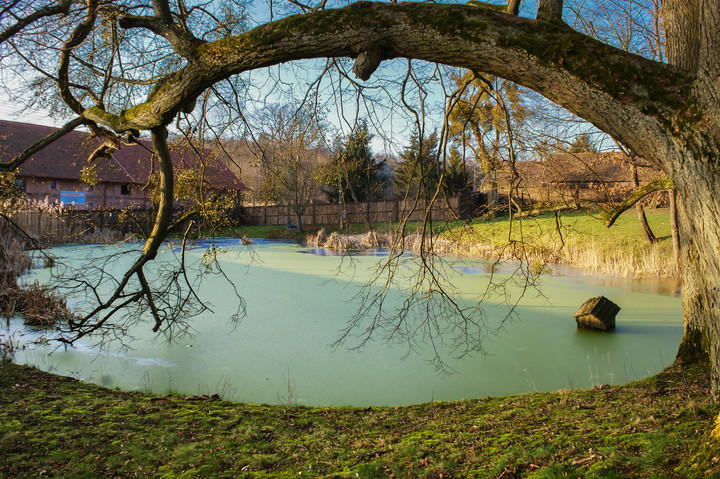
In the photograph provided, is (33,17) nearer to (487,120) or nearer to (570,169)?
(487,120)

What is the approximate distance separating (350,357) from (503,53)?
155 inches

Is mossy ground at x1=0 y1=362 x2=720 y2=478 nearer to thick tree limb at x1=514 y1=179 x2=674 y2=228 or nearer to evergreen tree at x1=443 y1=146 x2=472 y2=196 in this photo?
thick tree limb at x1=514 y1=179 x2=674 y2=228

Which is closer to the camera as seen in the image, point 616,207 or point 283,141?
point 616,207

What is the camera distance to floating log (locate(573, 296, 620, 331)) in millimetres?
6137

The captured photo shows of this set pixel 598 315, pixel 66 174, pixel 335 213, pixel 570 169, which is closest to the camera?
pixel 598 315

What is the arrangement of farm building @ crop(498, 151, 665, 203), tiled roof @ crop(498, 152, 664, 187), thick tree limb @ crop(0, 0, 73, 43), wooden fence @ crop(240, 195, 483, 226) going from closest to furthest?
thick tree limb @ crop(0, 0, 73, 43) → farm building @ crop(498, 151, 665, 203) → tiled roof @ crop(498, 152, 664, 187) → wooden fence @ crop(240, 195, 483, 226)

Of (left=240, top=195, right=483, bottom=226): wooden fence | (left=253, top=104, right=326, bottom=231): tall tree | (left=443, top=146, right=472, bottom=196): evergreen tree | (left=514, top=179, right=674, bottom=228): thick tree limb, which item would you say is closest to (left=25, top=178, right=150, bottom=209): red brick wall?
(left=240, top=195, right=483, bottom=226): wooden fence

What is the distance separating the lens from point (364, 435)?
111 inches

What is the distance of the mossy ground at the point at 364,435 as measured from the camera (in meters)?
2.01

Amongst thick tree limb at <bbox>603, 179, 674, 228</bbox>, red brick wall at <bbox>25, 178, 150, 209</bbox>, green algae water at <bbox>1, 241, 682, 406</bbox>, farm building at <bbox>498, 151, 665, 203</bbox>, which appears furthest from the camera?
red brick wall at <bbox>25, 178, 150, 209</bbox>

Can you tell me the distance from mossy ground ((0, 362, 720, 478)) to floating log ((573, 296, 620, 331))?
8.92 ft

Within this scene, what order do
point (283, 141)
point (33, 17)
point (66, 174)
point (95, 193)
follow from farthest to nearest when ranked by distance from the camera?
point (95, 193) < point (66, 174) < point (283, 141) < point (33, 17)

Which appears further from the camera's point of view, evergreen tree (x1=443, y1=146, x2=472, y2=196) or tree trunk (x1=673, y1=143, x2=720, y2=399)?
evergreen tree (x1=443, y1=146, x2=472, y2=196)

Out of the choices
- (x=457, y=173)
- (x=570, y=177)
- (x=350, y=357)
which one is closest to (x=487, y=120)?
(x=350, y=357)
